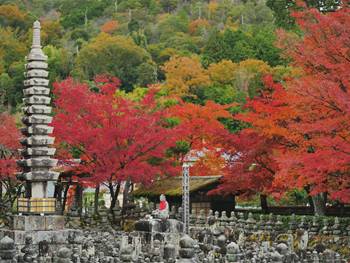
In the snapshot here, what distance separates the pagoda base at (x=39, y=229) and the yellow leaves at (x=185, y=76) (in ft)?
99.7

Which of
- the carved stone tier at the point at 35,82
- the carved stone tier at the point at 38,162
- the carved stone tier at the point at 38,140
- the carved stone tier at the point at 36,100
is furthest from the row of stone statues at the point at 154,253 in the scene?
the carved stone tier at the point at 35,82

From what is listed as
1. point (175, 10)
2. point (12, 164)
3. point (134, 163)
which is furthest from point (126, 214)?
point (175, 10)

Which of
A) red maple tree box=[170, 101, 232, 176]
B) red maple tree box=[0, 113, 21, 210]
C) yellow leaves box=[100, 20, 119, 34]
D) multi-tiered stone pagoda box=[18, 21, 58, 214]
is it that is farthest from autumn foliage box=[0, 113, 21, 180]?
yellow leaves box=[100, 20, 119, 34]

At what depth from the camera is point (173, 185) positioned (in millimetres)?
33969

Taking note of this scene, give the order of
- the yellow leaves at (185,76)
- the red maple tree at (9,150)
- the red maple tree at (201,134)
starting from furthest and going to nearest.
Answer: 1. the yellow leaves at (185,76)
2. the red maple tree at (201,134)
3. the red maple tree at (9,150)

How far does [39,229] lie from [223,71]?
3383cm

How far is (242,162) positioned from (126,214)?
6.87 metres

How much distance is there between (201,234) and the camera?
24.6 meters

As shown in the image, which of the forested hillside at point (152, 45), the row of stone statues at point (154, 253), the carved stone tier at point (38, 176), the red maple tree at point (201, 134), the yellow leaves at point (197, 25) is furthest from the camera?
the yellow leaves at point (197, 25)

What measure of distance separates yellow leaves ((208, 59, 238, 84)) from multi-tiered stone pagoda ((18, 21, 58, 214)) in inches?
1200

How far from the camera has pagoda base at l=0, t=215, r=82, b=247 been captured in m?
24.3

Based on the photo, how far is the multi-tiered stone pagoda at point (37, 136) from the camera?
2634 centimetres

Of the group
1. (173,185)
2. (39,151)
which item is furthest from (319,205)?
(39,151)

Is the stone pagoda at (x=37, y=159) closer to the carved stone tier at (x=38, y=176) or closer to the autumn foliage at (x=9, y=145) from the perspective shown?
the carved stone tier at (x=38, y=176)
